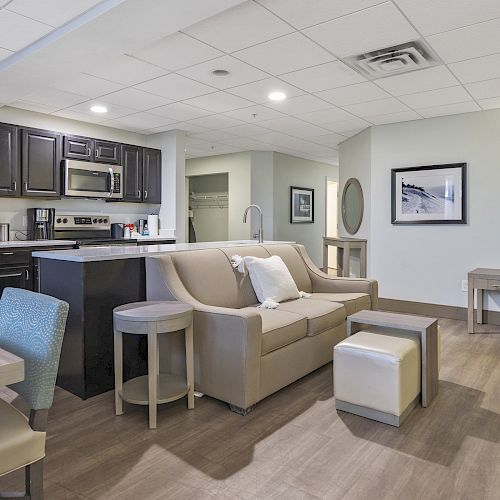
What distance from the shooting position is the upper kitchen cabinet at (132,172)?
5676mm

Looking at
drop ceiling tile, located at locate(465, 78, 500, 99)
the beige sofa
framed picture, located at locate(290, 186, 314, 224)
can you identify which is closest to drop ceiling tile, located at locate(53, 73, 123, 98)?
the beige sofa

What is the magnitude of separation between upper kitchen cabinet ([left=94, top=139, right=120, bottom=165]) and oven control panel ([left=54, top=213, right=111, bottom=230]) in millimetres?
744

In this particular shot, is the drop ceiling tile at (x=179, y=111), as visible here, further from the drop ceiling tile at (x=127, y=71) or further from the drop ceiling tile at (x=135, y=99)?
the drop ceiling tile at (x=127, y=71)

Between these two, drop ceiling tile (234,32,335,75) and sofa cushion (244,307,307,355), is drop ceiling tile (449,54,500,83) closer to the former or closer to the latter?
drop ceiling tile (234,32,335,75)

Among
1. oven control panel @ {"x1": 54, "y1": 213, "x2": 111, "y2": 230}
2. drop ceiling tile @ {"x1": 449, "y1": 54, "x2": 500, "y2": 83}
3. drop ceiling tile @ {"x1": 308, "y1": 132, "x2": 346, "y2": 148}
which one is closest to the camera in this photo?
drop ceiling tile @ {"x1": 449, "y1": 54, "x2": 500, "y2": 83}

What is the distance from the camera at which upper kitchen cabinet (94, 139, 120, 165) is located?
17.6 feet

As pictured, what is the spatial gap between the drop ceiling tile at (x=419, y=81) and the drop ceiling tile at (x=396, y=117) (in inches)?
32.0

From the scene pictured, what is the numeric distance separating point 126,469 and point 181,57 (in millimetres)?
2860

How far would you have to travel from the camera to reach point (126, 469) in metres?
1.90

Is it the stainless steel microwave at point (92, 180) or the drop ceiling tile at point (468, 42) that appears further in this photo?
the stainless steel microwave at point (92, 180)

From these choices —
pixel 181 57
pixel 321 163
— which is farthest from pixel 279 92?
pixel 321 163

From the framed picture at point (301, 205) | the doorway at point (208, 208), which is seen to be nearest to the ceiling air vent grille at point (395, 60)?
the framed picture at point (301, 205)

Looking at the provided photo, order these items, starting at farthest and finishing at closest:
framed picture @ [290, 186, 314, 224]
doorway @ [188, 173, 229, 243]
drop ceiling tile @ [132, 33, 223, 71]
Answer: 1. doorway @ [188, 173, 229, 243]
2. framed picture @ [290, 186, 314, 224]
3. drop ceiling tile @ [132, 33, 223, 71]

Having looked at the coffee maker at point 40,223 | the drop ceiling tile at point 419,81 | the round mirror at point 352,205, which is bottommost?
the coffee maker at point 40,223
